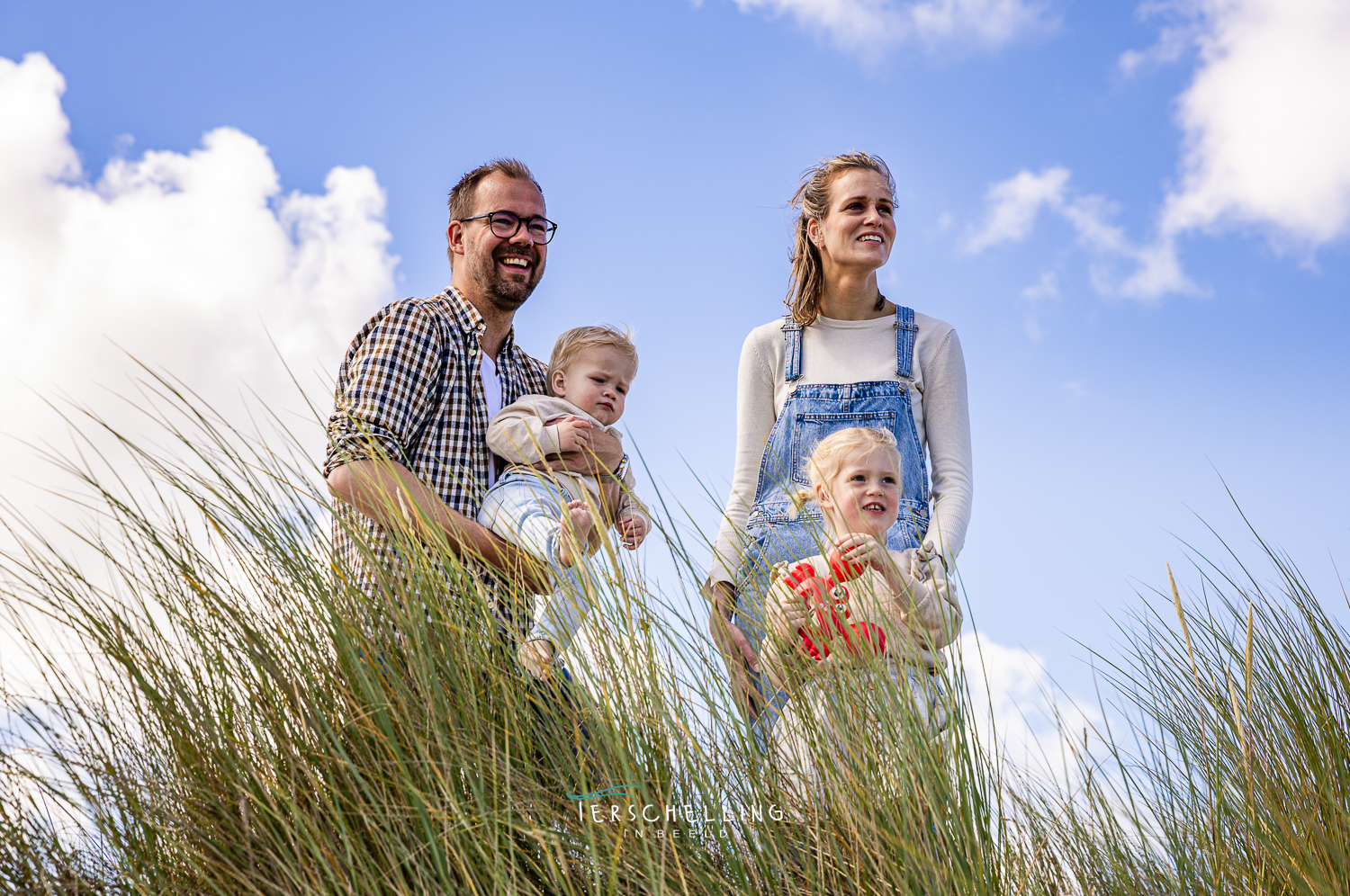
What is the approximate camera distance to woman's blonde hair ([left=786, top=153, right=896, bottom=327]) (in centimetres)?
290

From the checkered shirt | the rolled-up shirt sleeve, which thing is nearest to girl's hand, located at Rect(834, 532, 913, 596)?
the checkered shirt

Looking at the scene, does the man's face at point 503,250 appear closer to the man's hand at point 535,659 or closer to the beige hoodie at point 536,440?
the beige hoodie at point 536,440

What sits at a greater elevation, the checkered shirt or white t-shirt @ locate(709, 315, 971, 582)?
white t-shirt @ locate(709, 315, 971, 582)

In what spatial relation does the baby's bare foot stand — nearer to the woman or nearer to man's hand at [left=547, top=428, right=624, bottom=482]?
man's hand at [left=547, top=428, right=624, bottom=482]

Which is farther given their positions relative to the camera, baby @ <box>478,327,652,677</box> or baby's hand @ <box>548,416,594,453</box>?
baby's hand @ <box>548,416,594,453</box>

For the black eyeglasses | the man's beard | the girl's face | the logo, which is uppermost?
the black eyeglasses

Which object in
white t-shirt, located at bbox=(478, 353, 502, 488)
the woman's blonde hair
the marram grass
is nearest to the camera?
the marram grass

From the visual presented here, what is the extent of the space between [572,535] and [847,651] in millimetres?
538

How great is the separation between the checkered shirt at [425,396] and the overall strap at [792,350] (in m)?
0.82

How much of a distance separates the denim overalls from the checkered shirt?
0.73 meters

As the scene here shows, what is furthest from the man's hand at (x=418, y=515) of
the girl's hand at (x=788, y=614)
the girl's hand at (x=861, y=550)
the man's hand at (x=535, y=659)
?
the girl's hand at (x=861, y=550)

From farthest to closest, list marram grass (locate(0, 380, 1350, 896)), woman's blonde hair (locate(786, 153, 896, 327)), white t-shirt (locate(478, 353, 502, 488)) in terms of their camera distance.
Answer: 1. woman's blonde hair (locate(786, 153, 896, 327))
2. white t-shirt (locate(478, 353, 502, 488))
3. marram grass (locate(0, 380, 1350, 896))

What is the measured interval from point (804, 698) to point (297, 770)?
848mm

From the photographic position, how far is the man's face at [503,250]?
2486 mm
